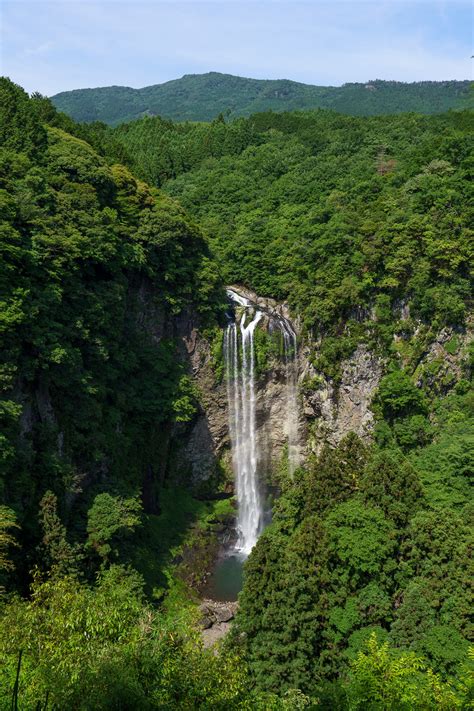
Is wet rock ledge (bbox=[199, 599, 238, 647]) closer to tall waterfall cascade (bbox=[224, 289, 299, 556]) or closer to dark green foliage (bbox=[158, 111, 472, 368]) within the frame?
tall waterfall cascade (bbox=[224, 289, 299, 556])

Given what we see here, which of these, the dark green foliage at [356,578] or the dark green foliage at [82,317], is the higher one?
the dark green foliage at [82,317]

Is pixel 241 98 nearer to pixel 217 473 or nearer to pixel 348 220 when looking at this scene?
pixel 348 220

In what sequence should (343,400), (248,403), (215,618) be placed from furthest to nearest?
(248,403)
(343,400)
(215,618)

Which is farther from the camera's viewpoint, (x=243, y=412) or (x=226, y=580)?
(x=243, y=412)

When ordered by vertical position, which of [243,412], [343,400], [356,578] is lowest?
[356,578]

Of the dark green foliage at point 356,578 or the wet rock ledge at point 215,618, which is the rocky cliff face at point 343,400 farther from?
the wet rock ledge at point 215,618

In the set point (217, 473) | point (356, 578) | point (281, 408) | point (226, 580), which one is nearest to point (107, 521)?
point (226, 580)

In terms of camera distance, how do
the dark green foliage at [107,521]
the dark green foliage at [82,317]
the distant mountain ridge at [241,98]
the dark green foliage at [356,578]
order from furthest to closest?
1. the distant mountain ridge at [241,98]
2. the dark green foliage at [107,521]
3. the dark green foliage at [82,317]
4. the dark green foliage at [356,578]

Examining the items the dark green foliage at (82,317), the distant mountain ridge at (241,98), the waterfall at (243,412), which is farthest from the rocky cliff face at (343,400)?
the distant mountain ridge at (241,98)
